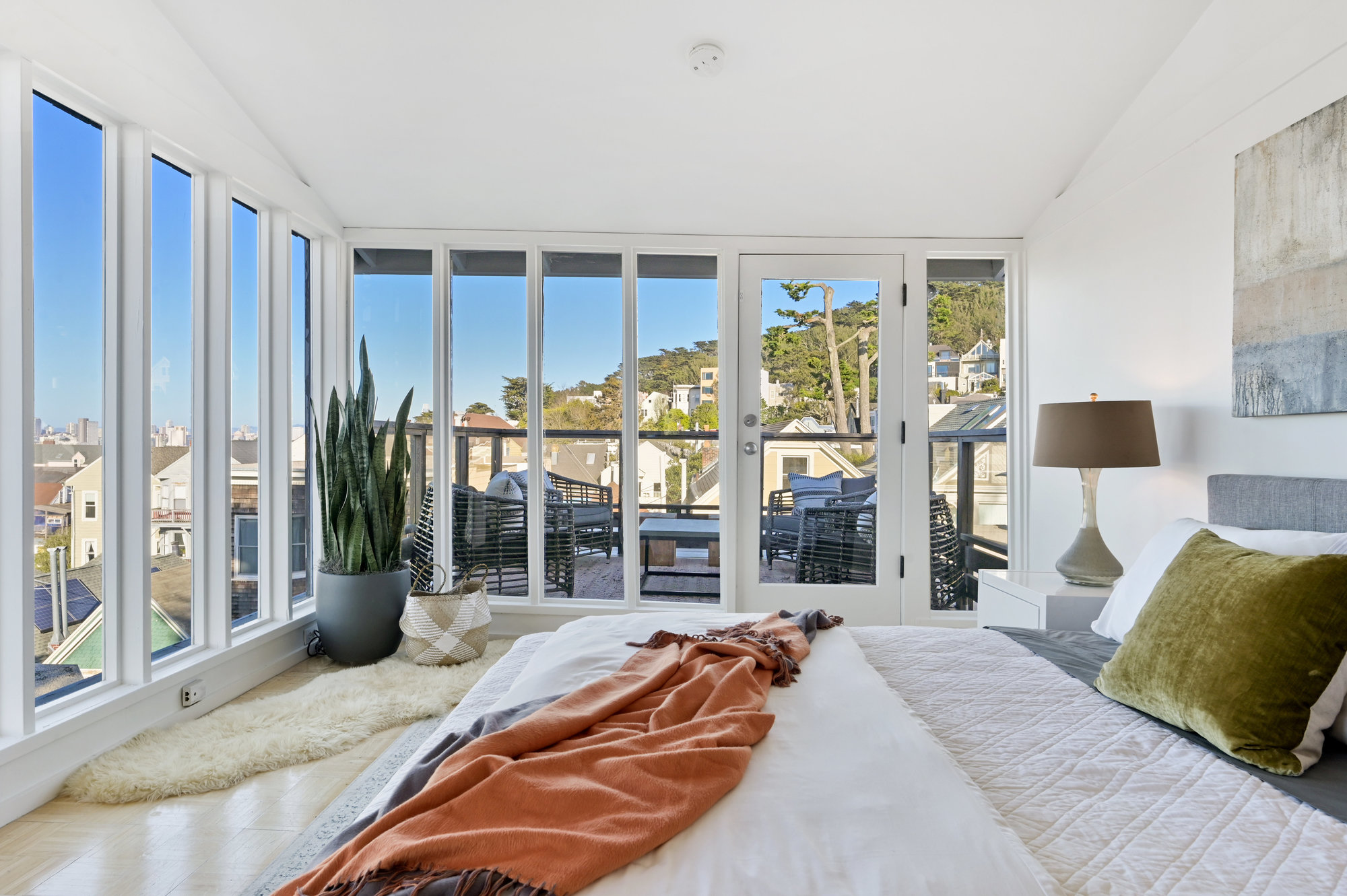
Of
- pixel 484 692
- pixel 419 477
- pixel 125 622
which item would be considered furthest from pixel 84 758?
pixel 419 477

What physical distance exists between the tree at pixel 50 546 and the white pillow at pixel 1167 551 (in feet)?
9.39

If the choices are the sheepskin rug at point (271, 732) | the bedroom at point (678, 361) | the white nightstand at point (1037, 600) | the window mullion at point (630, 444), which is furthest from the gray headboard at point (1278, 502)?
the sheepskin rug at point (271, 732)

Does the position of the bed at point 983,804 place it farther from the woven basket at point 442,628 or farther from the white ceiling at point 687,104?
the white ceiling at point 687,104

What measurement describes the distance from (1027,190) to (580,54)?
2068 mm

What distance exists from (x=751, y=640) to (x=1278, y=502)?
1.50m

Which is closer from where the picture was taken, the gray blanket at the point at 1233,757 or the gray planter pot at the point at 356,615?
the gray blanket at the point at 1233,757

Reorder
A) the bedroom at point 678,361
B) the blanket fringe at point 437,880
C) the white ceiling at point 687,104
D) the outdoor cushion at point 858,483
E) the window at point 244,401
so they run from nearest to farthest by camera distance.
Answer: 1. the blanket fringe at point 437,880
2. the bedroom at point 678,361
3. the white ceiling at point 687,104
4. the window at point 244,401
5. the outdoor cushion at point 858,483

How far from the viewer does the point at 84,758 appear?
203 cm

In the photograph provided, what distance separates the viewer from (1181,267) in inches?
91.7

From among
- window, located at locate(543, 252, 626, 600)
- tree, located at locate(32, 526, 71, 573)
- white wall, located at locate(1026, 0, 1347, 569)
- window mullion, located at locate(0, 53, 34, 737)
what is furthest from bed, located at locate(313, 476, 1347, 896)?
window, located at locate(543, 252, 626, 600)

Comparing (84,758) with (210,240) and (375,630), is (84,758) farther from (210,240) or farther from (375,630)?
(210,240)

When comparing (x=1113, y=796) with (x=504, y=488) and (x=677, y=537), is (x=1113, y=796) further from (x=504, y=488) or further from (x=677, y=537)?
(x=504, y=488)

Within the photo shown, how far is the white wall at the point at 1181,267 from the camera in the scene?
191 cm

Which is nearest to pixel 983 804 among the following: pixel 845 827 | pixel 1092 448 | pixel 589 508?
pixel 845 827
